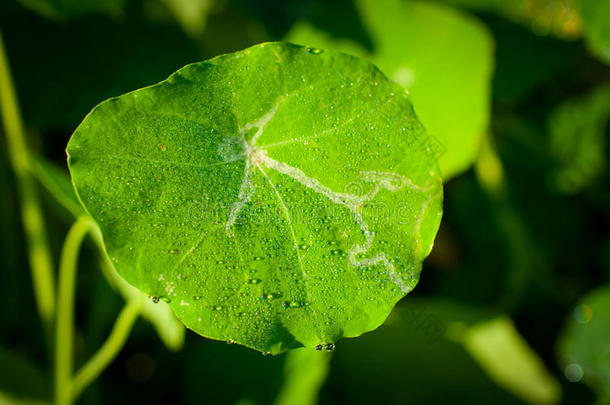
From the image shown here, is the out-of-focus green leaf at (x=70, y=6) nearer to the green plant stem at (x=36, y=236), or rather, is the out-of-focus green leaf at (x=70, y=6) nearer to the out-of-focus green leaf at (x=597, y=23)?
the green plant stem at (x=36, y=236)

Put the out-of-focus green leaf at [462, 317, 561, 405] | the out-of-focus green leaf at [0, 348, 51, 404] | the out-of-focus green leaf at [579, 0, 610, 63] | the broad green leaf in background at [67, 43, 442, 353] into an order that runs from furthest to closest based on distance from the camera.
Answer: the out-of-focus green leaf at [462, 317, 561, 405] → the out-of-focus green leaf at [579, 0, 610, 63] → the out-of-focus green leaf at [0, 348, 51, 404] → the broad green leaf in background at [67, 43, 442, 353]

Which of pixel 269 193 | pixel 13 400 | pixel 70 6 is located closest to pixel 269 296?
pixel 269 193

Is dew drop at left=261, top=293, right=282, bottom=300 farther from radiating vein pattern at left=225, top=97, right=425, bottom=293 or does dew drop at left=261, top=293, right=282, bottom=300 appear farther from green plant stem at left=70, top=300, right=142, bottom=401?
green plant stem at left=70, top=300, right=142, bottom=401

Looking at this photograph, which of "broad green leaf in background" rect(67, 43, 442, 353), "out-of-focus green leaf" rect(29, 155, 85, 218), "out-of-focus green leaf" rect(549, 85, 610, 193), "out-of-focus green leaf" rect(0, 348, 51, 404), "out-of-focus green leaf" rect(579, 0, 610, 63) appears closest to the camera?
"broad green leaf in background" rect(67, 43, 442, 353)

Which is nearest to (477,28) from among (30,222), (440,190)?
(440,190)

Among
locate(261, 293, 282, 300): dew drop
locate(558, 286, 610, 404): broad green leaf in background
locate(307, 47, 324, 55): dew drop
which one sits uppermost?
locate(307, 47, 324, 55): dew drop

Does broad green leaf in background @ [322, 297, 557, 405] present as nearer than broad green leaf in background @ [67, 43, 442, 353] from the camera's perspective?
No

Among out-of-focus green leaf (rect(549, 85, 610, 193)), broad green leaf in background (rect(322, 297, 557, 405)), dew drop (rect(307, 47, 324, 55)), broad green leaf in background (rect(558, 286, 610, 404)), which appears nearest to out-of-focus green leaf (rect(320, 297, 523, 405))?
broad green leaf in background (rect(322, 297, 557, 405))
